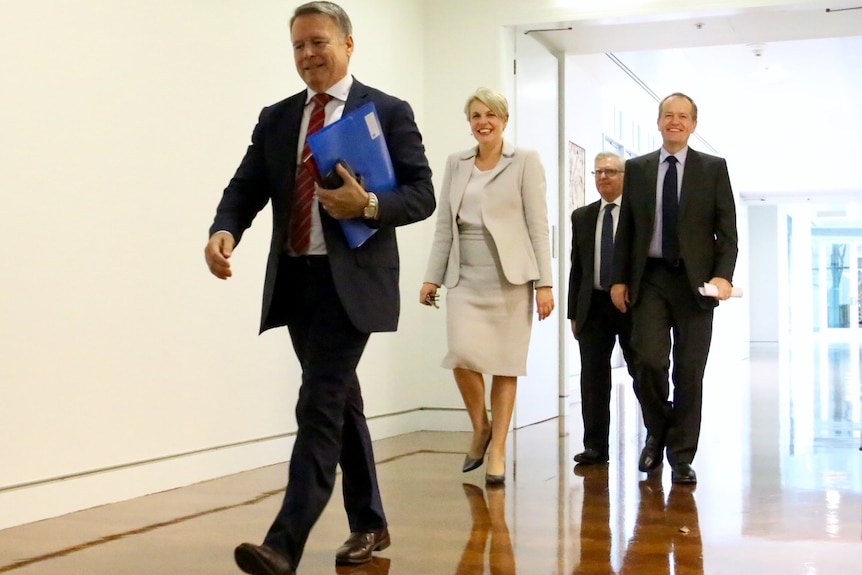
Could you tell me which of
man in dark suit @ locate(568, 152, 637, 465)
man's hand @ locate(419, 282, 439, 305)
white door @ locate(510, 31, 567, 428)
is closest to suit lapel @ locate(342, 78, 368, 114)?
man's hand @ locate(419, 282, 439, 305)

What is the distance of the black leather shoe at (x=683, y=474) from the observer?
15.2 ft

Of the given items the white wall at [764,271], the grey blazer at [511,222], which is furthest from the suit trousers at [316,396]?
the white wall at [764,271]

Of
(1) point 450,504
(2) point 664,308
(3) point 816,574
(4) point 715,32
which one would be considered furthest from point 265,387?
(4) point 715,32

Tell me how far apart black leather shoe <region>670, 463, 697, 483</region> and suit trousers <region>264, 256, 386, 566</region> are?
6.79 feet

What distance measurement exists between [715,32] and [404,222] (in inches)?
199

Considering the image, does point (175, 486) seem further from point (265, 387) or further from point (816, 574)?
point (816, 574)

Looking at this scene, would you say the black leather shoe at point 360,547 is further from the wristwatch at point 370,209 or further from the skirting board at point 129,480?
the skirting board at point 129,480

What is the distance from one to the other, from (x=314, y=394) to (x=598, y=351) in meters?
2.91

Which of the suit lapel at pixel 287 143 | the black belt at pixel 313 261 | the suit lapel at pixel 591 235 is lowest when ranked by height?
the black belt at pixel 313 261

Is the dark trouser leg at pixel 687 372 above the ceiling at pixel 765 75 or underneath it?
underneath

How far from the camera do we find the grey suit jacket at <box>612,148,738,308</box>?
4574mm

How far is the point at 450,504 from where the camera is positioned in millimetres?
4121

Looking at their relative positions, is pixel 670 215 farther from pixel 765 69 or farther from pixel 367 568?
pixel 765 69

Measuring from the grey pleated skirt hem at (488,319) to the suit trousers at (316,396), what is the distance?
1.69m
